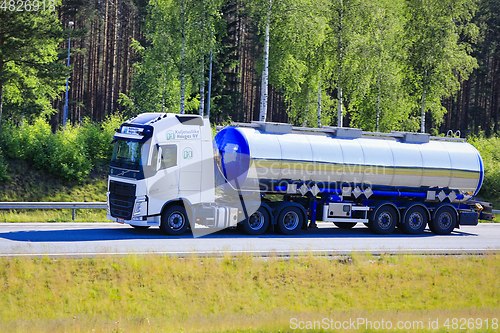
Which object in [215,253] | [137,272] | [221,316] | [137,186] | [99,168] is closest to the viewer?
[221,316]

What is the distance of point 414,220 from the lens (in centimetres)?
1830

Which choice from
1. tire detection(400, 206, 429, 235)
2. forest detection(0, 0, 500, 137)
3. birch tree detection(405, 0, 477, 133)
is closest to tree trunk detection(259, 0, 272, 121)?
forest detection(0, 0, 500, 137)

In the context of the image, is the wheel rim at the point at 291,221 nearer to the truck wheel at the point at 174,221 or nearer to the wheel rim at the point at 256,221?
the wheel rim at the point at 256,221

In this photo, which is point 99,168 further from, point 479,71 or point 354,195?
point 479,71

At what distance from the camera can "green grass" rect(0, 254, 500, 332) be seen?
32.4 ft

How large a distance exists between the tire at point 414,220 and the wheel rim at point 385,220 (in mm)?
478

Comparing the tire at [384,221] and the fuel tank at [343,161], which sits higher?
the fuel tank at [343,161]

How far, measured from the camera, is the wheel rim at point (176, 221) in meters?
15.1

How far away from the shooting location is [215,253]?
1257 centimetres

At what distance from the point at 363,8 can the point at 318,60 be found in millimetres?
4026

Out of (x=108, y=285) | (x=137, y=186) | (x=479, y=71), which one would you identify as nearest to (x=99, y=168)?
(x=137, y=186)

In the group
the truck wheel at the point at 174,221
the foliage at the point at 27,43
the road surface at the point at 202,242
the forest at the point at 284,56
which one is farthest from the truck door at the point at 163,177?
the foliage at the point at 27,43

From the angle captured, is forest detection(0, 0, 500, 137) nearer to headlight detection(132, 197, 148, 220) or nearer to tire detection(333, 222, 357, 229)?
tire detection(333, 222, 357, 229)

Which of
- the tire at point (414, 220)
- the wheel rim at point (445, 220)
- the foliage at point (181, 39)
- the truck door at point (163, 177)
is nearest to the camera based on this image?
the truck door at point (163, 177)
